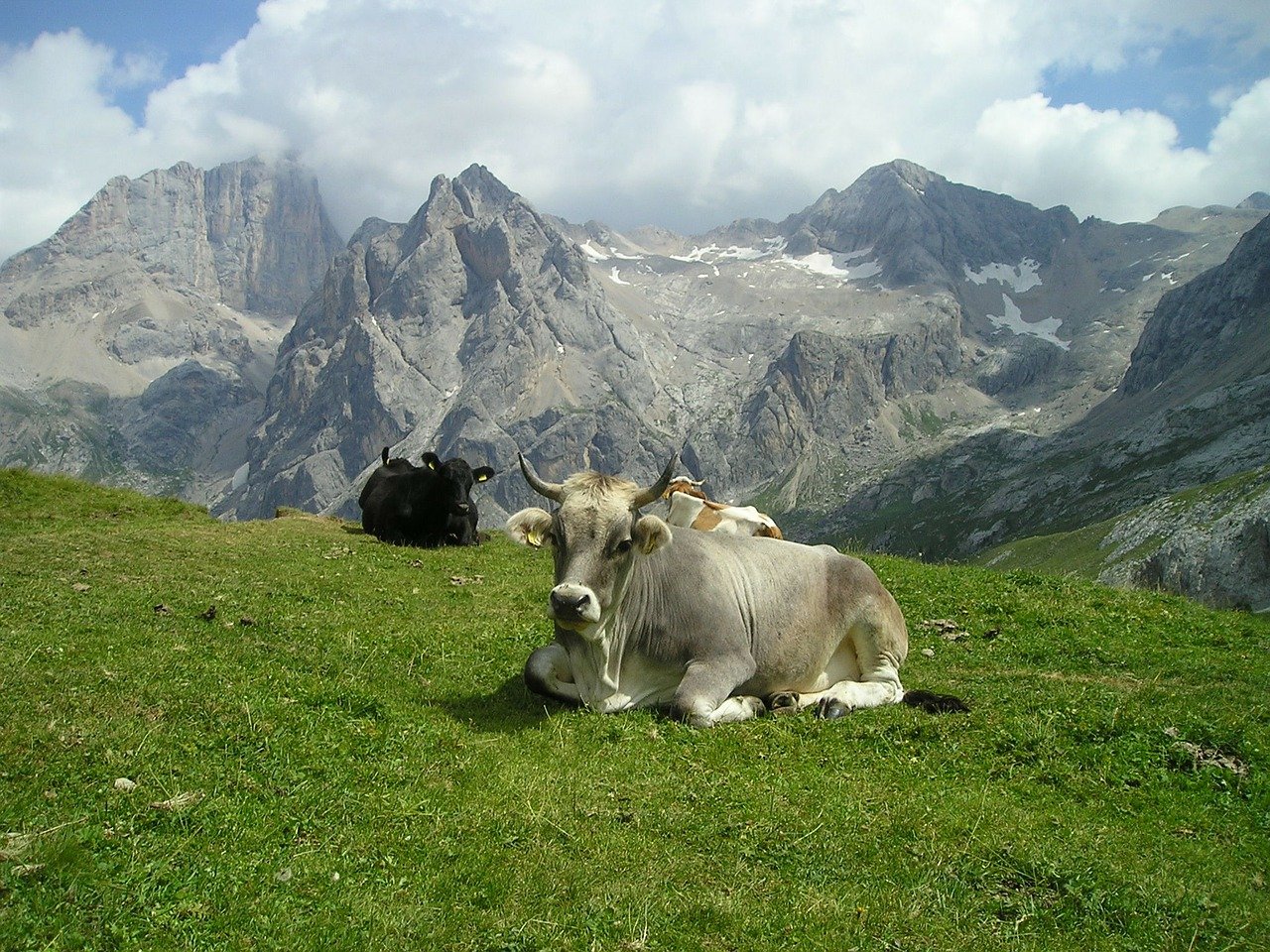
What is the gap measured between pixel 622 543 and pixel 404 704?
320cm

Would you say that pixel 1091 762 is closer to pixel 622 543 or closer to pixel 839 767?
pixel 839 767

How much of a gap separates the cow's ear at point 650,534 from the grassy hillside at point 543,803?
2127mm

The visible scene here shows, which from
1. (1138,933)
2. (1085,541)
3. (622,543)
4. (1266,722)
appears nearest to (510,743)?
(622,543)

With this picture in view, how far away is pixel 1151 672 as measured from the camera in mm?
14148

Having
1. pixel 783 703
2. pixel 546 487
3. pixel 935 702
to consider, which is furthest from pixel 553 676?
pixel 935 702

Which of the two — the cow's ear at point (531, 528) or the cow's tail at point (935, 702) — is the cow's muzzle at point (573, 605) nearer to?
the cow's ear at point (531, 528)

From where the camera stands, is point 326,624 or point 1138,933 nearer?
point 1138,933

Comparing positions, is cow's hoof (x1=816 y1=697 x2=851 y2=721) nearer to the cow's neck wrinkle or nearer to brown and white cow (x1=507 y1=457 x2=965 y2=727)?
brown and white cow (x1=507 y1=457 x2=965 y2=727)

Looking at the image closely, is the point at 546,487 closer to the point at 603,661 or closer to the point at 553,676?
the point at 603,661

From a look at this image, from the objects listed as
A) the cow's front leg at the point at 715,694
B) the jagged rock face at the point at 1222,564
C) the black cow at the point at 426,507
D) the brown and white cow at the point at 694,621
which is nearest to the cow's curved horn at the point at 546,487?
the brown and white cow at the point at 694,621

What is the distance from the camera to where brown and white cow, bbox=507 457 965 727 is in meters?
10.9

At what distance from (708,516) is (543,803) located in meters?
13.7

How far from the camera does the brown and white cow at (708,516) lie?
20.7m

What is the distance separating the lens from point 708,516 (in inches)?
835
